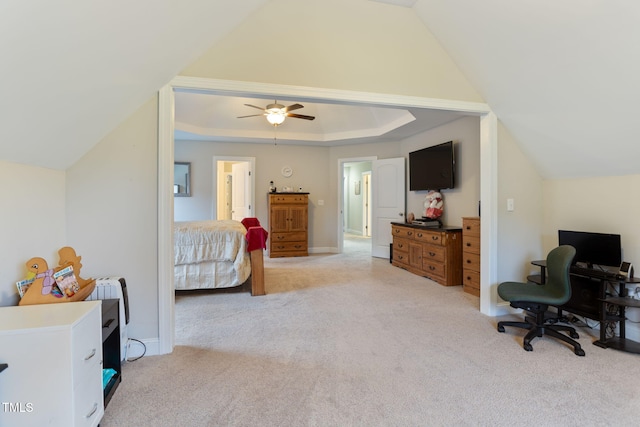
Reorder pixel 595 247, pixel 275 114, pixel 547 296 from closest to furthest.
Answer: pixel 547 296 < pixel 595 247 < pixel 275 114

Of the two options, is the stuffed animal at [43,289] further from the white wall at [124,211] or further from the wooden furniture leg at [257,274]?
the wooden furniture leg at [257,274]

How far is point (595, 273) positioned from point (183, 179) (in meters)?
6.34

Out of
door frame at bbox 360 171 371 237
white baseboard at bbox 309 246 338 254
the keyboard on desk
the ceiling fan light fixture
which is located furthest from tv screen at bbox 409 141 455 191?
door frame at bbox 360 171 371 237

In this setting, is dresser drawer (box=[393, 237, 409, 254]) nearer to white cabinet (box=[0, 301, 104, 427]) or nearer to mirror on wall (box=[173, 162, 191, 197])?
mirror on wall (box=[173, 162, 191, 197])

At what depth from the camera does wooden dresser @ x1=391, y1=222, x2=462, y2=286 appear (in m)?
4.13

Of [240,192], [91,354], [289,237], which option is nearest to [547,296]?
[91,354]

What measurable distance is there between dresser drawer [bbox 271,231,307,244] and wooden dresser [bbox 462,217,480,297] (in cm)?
326

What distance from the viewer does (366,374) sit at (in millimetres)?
1987

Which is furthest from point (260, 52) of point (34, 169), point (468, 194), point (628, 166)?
point (468, 194)

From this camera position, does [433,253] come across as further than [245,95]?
Yes

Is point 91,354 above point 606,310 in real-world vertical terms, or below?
above

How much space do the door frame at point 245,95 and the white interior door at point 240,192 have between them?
165 inches

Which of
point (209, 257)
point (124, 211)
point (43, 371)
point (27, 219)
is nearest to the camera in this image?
point (43, 371)

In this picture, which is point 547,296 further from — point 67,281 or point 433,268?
point 67,281
